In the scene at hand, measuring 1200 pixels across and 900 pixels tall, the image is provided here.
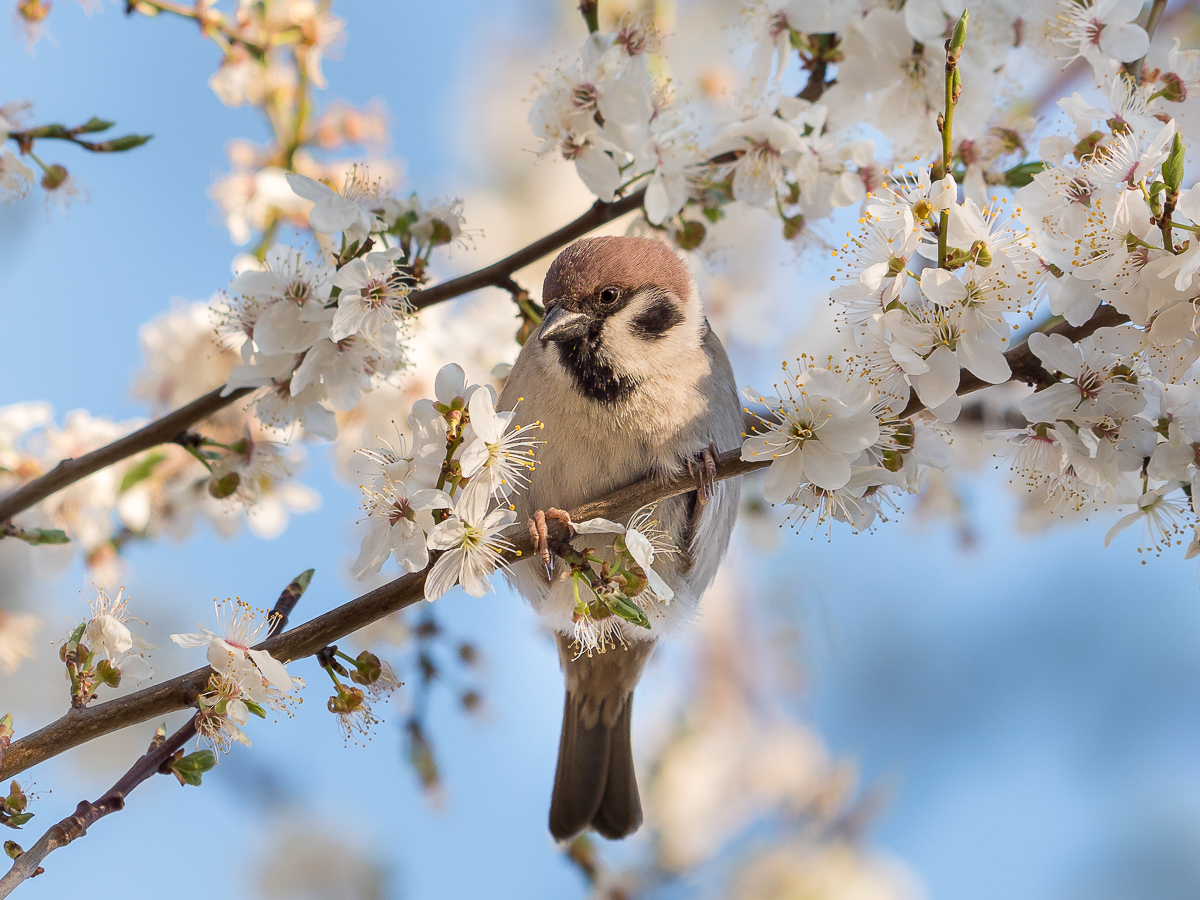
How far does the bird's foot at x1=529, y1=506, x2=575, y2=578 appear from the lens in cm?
134

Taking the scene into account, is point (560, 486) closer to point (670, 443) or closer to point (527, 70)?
point (670, 443)

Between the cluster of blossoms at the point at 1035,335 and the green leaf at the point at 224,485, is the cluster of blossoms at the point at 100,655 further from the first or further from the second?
the cluster of blossoms at the point at 1035,335

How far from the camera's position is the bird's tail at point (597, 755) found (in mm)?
2412

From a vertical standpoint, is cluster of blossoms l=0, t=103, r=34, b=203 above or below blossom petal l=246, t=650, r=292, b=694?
above

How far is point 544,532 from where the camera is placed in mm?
1361

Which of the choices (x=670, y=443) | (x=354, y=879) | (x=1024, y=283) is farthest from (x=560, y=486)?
(x=354, y=879)

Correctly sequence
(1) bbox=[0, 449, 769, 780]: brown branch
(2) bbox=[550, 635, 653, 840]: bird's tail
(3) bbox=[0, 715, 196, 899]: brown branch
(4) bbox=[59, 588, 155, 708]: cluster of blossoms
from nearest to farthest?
1. (3) bbox=[0, 715, 196, 899]: brown branch
2. (1) bbox=[0, 449, 769, 780]: brown branch
3. (4) bbox=[59, 588, 155, 708]: cluster of blossoms
4. (2) bbox=[550, 635, 653, 840]: bird's tail

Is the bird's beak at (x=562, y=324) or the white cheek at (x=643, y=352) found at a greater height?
the bird's beak at (x=562, y=324)

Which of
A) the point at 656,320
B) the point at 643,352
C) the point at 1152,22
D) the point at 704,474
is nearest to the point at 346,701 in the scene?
the point at 704,474

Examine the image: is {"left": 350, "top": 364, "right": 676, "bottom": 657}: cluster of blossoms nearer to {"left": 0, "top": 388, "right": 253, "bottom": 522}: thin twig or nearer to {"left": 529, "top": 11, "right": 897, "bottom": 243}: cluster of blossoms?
{"left": 0, "top": 388, "right": 253, "bottom": 522}: thin twig

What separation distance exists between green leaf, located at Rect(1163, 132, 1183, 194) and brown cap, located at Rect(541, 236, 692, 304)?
1.01 metres

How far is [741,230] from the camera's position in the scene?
9.49 ft

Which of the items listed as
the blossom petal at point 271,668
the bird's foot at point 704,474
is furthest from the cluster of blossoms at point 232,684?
the bird's foot at point 704,474

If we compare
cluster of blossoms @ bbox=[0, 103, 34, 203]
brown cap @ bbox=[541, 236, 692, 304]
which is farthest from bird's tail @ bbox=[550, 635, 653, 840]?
cluster of blossoms @ bbox=[0, 103, 34, 203]
